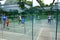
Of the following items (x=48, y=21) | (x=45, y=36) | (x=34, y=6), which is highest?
(x=34, y=6)

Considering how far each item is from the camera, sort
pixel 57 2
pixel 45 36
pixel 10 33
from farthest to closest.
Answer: pixel 10 33 < pixel 45 36 < pixel 57 2

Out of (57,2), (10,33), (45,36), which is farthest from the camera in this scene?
(10,33)

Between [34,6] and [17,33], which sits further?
[17,33]

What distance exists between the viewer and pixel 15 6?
9.00 meters

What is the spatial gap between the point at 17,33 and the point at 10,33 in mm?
315

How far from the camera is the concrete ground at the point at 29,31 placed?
8.73m

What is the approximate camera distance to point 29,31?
9.00 m

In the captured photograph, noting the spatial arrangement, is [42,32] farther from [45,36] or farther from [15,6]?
[15,6]

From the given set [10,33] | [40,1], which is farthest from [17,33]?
[40,1]

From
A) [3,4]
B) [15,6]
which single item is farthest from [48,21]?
[3,4]

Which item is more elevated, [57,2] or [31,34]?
[57,2]

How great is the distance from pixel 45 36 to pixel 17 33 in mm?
1229

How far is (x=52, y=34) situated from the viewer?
8.53m

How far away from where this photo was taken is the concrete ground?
873 centimetres
